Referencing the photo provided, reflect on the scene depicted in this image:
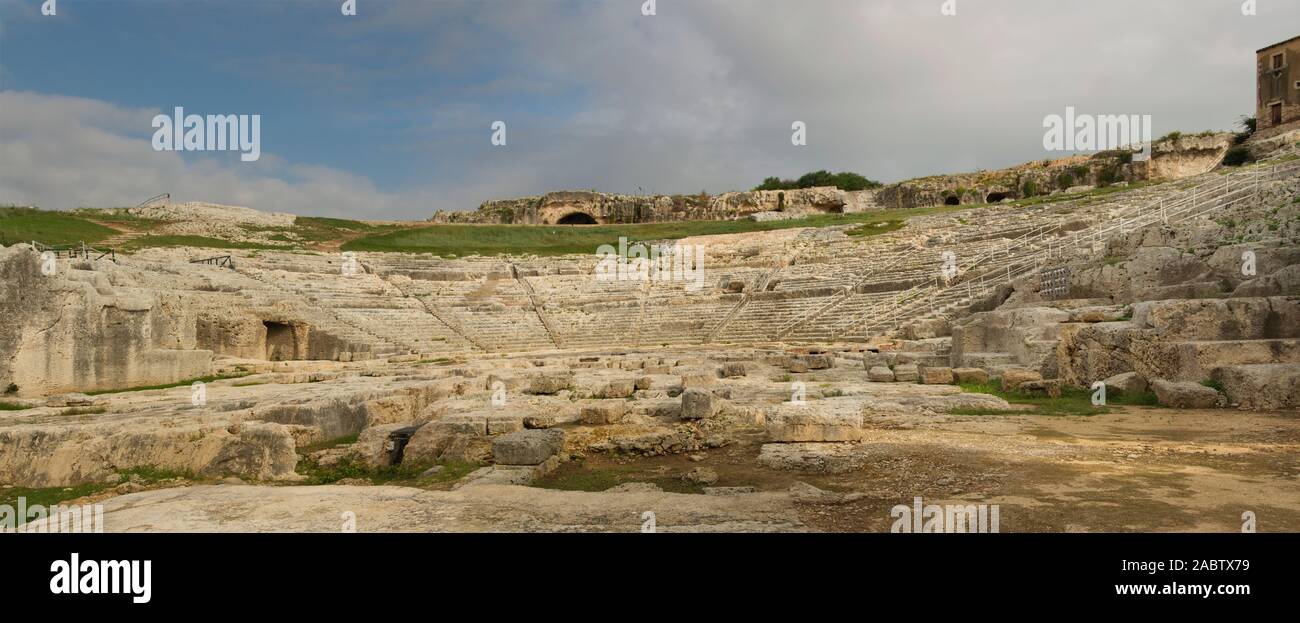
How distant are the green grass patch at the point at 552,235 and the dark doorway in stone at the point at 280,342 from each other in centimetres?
1661

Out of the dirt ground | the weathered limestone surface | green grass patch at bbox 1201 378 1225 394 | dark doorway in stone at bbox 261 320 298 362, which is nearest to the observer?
the weathered limestone surface

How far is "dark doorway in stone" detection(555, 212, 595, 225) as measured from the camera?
56938mm

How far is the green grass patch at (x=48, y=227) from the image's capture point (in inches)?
1186

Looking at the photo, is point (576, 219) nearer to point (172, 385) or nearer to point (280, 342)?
point (280, 342)

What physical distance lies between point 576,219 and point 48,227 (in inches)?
1360

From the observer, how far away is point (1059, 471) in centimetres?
511

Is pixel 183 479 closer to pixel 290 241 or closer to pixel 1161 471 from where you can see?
pixel 1161 471

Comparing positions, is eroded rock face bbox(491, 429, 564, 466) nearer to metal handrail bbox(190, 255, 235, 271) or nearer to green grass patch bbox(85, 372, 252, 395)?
green grass patch bbox(85, 372, 252, 395)

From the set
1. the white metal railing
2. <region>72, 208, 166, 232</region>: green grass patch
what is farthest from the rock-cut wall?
<region>72, 208, 166, 232</region>: green grass patch

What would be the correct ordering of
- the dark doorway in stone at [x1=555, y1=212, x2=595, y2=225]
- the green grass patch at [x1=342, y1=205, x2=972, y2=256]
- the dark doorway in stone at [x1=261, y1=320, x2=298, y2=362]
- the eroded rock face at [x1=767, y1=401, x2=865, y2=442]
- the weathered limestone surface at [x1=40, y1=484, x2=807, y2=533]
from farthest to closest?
the dark doorway in stone at [x1=555, y1=212, x2=595, y2=225] → the green grass patch at [x1=342, y1=205, x2=972, y2=256] → the dark doorway in stone at [x1=261, y1=320, x2=298, y2=362] → the eroded rock face at [x1=767, y1=401, x2=865, y2=442] → the weathered limestone surface at [x1=40, y1=484, x2=807, y2=533]

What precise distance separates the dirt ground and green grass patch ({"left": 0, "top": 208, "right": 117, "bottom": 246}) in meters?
35.0

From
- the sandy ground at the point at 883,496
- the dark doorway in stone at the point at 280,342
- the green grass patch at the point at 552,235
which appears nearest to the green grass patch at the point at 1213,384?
the sandy ground at the point at 883,496

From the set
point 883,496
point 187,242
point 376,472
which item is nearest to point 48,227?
point 187,242
